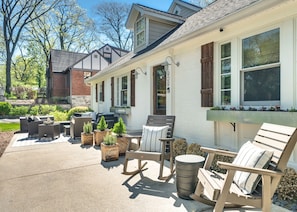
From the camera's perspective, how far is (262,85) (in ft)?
12.7

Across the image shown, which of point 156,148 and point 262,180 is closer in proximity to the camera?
point 262,180

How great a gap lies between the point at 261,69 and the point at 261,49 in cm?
36

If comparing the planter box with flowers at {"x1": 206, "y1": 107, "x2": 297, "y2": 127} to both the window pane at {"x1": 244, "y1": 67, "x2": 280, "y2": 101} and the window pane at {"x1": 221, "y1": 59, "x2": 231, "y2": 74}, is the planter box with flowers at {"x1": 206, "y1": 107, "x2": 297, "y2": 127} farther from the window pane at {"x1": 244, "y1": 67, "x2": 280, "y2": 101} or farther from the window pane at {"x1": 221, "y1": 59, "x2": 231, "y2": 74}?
the window pane at {"x1": 221, "y1": 59, "x2": 231, "y2": 74}

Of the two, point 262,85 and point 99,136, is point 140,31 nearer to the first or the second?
point 99,136

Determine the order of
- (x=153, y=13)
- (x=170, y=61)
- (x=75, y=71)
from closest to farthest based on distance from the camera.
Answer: (x=170, y=61), (x=153, y=13), (x=75, y=71)

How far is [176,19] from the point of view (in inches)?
328

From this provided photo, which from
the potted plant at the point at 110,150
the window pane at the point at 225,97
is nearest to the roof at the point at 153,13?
the window pane at the point at 225,97

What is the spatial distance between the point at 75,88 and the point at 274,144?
69.4ft

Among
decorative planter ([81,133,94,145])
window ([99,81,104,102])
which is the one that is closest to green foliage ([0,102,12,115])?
window ([99,81,104,102])

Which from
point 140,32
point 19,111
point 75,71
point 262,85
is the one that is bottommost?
point 19,111

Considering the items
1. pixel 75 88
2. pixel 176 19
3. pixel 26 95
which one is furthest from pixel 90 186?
pixel 26 95

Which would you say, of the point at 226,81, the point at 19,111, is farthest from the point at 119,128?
the point at 19,111

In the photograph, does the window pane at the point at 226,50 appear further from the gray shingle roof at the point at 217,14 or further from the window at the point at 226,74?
the gray shingle roof at the point at 217,14

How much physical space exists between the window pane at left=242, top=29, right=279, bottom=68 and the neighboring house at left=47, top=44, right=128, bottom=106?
64.4 feet
